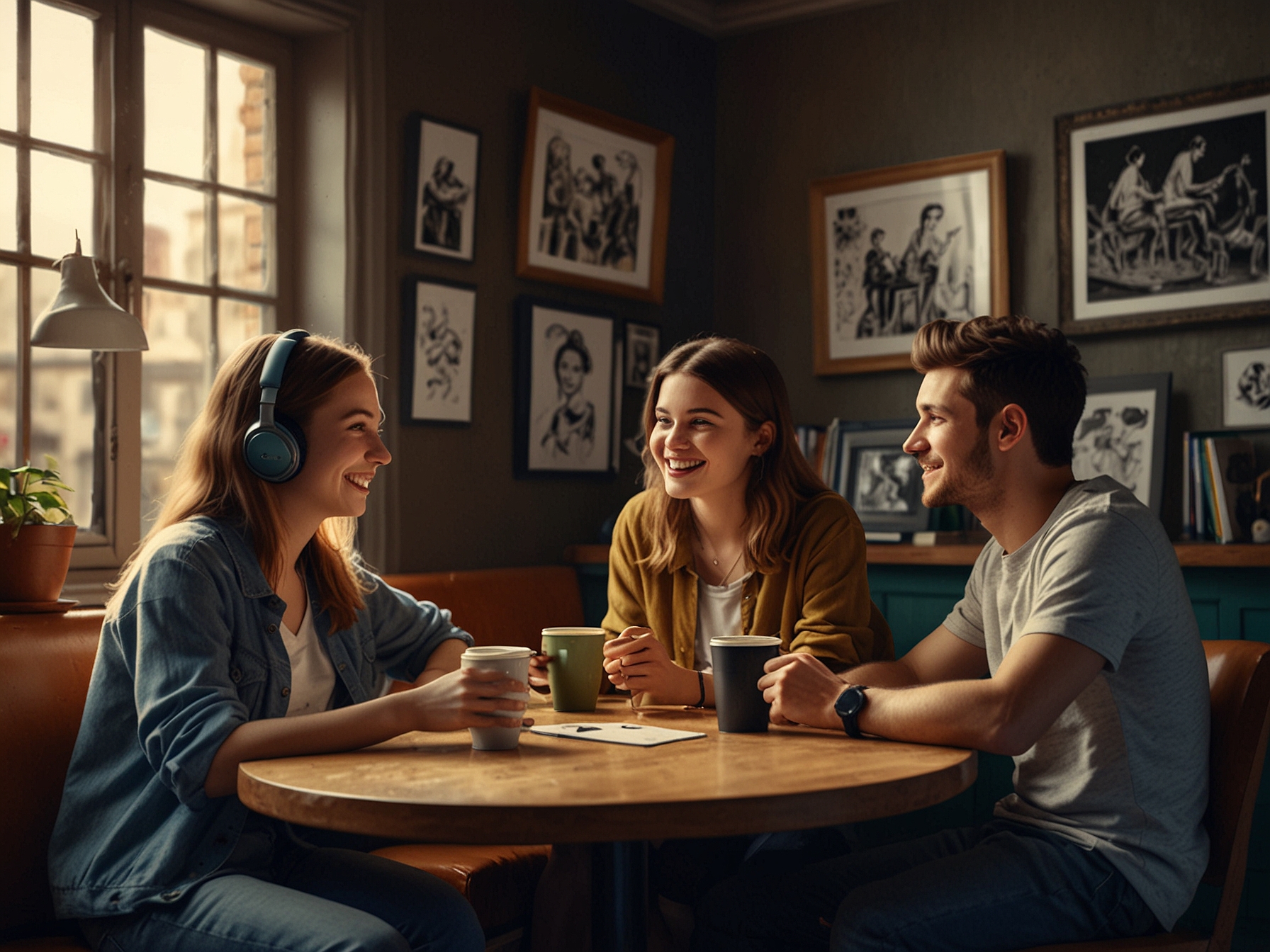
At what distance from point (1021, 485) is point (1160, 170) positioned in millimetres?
2296

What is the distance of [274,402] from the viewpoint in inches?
70.4

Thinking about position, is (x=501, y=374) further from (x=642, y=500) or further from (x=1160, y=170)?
(x=1160, y=170)

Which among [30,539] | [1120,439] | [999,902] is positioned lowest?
[999,902]

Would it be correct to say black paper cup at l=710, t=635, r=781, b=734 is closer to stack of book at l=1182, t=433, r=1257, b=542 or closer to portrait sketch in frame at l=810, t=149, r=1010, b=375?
stack of book at l=1182, t=433, r=1257, b=542

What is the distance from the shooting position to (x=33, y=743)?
1949 mm

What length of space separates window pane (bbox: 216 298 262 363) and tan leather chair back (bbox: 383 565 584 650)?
781 millimetres

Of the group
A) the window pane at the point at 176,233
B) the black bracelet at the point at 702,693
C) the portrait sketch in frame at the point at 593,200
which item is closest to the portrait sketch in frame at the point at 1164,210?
the portrait sketch in frame at the point at 593,200

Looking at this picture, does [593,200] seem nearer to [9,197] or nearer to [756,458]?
[9,197]

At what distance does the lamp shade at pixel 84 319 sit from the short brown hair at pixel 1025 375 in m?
1.58

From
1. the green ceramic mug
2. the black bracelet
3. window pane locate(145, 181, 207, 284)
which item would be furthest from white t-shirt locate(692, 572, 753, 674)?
window pane locate(145, 181, 207, 284)

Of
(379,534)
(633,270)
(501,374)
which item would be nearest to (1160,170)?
(633,270)

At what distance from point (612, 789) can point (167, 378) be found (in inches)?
90.1

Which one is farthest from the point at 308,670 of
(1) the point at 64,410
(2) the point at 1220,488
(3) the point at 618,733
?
(2) the point at 1220,488

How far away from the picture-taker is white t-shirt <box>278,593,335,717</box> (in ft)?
6.11
